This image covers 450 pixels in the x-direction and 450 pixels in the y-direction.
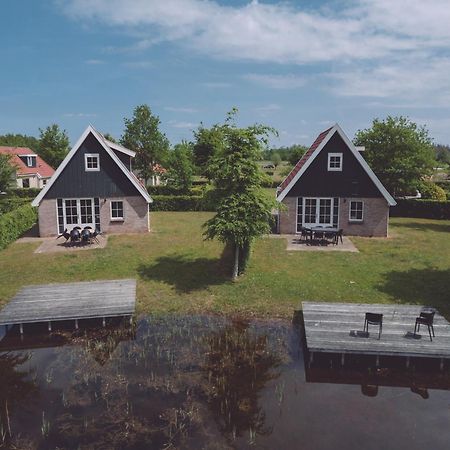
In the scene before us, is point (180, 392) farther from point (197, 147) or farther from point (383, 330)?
point (197, 147)

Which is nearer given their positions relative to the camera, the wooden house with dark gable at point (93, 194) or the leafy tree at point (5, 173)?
the wooden house with dark gable at point (93, 194)

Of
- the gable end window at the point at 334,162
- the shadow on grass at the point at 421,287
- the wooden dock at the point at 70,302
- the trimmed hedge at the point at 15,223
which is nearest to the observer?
the wooden dock at the point at 70,302

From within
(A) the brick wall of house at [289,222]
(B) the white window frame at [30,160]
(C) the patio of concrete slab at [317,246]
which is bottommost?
(C) the patio of concrete slab at [317,246]

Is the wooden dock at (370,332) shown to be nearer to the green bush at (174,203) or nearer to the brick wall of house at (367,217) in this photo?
the brick wall of house at (367,217)

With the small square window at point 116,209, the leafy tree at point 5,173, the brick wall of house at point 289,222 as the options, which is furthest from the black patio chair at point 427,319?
the leafy tree at point 5,173

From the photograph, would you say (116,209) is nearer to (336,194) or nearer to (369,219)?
(336,194)

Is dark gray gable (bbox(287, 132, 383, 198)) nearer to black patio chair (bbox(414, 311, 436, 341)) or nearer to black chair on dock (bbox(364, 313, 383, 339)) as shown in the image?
black patio chair (bbox(414, 311, 436, 341))

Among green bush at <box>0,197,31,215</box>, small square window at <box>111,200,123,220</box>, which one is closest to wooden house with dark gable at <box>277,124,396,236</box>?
small square window at <box>111,200,123,220</box>

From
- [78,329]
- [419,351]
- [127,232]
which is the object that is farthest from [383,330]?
[127,232]
